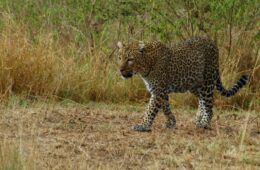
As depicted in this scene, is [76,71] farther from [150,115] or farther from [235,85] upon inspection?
[150,115]

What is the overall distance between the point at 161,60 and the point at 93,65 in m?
2.99

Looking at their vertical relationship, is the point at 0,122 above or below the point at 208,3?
below

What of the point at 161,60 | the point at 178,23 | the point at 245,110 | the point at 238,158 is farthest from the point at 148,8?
the point at 238,158

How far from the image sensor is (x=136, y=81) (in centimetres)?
1273

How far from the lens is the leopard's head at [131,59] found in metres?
9.77

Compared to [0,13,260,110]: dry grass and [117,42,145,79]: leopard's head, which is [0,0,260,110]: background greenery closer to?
[0,13,260,110]: dry grass

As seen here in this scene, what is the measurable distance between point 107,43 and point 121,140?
19.9ft

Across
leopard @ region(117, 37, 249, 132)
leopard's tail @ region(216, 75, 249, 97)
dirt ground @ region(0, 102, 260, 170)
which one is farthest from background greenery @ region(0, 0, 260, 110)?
leopard @ region(117, 37, 249, 132)

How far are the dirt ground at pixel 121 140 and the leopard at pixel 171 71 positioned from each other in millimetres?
203

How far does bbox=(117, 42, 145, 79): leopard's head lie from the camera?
32.0ft

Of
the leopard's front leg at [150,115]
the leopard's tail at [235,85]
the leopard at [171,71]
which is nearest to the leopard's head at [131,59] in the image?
the leopard at [171,71]

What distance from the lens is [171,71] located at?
33.1 ft

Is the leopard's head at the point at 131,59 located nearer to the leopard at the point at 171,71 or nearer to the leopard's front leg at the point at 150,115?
the leopard at the point at 171,71

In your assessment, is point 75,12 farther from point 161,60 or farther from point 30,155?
point 30,155
